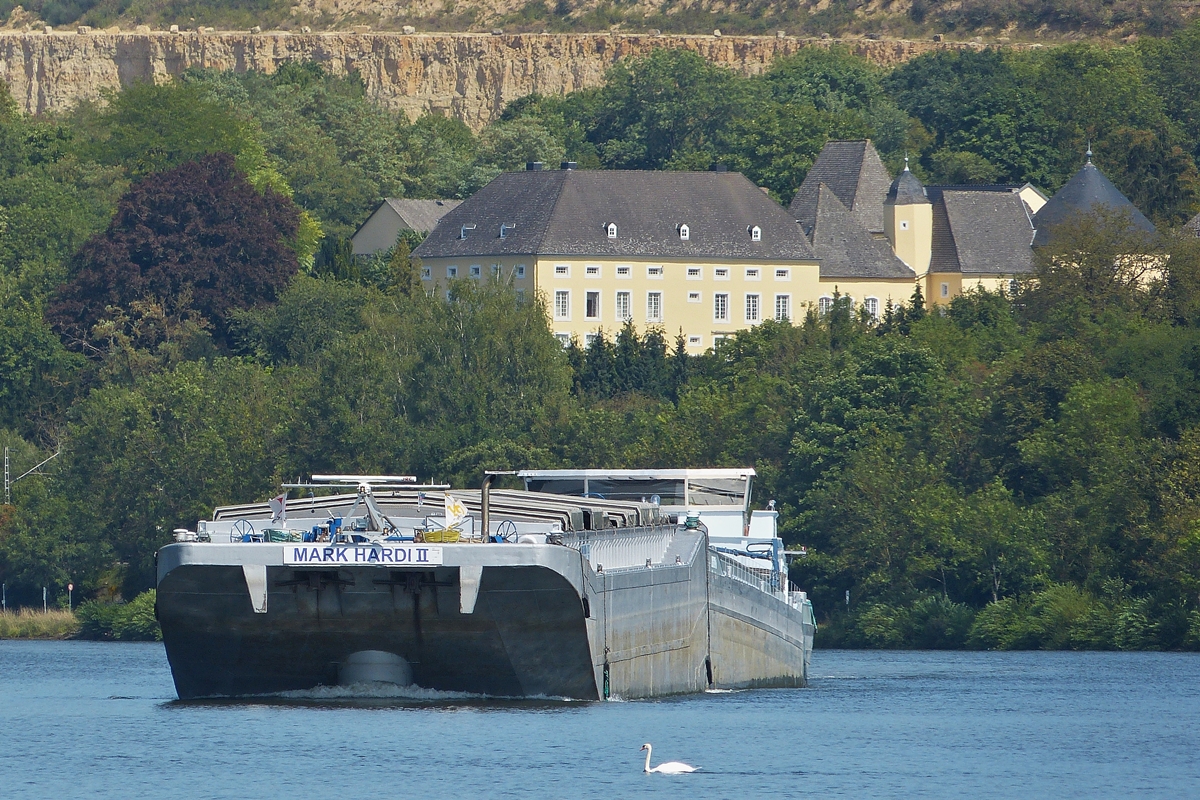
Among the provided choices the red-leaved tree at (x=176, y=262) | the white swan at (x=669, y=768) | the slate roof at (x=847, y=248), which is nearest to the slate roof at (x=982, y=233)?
the slate roof at (x=847, y=248)

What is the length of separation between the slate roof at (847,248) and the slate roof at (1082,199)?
8084 mm

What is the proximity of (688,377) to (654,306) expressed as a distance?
70.4 feet

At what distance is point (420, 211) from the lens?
15925cm

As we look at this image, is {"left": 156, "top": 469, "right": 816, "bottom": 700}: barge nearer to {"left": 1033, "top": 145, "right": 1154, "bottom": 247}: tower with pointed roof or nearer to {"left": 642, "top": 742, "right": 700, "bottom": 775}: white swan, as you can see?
{"left": 642, "top": 742, "right": 700, "bottom": 775}: white swan

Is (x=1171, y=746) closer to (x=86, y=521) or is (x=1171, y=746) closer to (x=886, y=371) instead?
(x=886, y=371)

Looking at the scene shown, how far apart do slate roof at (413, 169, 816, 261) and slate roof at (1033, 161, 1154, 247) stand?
1288cm

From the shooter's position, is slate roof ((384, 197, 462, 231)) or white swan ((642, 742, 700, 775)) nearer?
white swan ((642, 742, 700, 775))

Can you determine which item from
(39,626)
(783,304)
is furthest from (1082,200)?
(39,626)

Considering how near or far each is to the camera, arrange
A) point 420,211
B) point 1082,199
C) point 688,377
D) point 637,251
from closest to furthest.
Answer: point 688,377 → point 1082,199 → point 637,251 → point 420,211

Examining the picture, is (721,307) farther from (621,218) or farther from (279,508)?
(279,508)

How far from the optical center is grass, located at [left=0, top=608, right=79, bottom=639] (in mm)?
91775

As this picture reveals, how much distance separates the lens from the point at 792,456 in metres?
95.2

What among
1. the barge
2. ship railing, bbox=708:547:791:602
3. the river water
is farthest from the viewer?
ship railing, bbox=708:547:791:602

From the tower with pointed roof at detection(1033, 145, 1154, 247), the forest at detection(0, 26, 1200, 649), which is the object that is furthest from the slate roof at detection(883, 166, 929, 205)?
the forest at detection(0, 26, 1200, 649)
